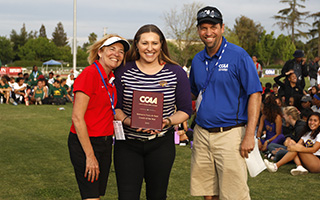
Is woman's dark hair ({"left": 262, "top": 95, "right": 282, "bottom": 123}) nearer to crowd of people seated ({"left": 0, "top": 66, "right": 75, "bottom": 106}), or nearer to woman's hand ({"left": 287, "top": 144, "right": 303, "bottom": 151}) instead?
woman's hand ({"left": 287, "top": 144, "right": 303, "bottom": 151})

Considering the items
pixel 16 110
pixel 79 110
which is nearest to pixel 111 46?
pixel 79 110

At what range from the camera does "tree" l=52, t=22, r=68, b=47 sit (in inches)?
4900

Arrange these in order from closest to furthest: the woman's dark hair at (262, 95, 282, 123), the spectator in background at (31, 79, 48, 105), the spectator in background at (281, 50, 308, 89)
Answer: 1. the woman's dark hair at (262, 95, 282, 123)
2. the spectator in background at (281, 50, 308, 89)
3. the spectator in background at (31, 79, 48, 105)

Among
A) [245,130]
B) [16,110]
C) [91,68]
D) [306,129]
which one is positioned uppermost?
[91,68]

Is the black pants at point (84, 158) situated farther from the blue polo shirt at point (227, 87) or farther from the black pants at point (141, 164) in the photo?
the blue polo shirt at point (227, 87)

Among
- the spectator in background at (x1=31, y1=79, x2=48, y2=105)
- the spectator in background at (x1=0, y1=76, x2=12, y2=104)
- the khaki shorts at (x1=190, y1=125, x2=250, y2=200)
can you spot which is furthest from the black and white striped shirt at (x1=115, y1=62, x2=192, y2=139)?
the spectator in background at (x1=0, y1=76, x2=12, y2=104)

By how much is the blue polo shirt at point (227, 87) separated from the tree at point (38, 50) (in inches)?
3182

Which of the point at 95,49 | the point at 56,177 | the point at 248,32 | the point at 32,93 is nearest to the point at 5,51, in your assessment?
the point at 248,32

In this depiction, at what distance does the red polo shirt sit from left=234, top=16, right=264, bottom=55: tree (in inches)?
3303

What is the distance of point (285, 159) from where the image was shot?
7.30 meters

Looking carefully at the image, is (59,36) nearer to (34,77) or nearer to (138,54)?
(34,77)

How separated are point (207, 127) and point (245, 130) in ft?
1.17

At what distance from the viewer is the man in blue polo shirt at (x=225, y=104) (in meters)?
3.67

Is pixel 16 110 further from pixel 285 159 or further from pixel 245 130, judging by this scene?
pixel 245 130
